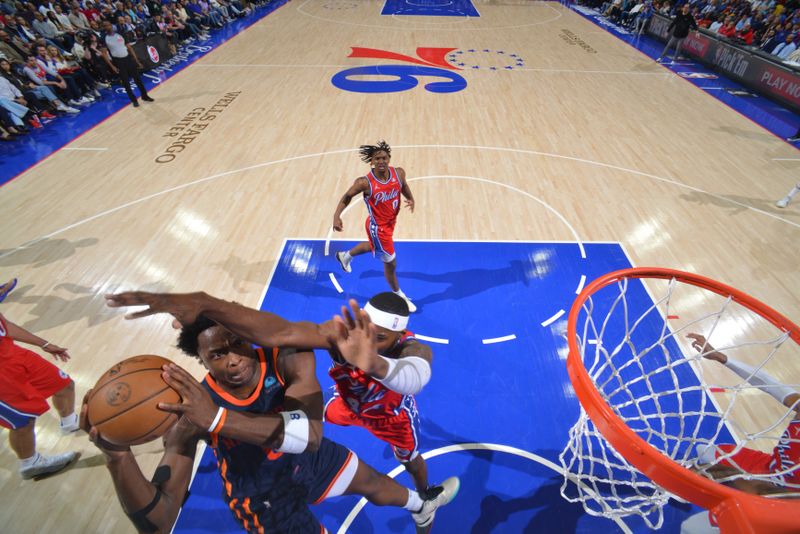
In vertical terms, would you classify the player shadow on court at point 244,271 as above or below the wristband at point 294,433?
below

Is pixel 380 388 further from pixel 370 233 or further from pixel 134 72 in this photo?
pixel 134 72

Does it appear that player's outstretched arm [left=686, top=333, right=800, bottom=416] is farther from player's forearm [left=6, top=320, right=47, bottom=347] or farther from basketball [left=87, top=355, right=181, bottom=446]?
player's forearm [left=6, top=320, right=47, bottom=347]

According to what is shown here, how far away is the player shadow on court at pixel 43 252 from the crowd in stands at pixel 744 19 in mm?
15993

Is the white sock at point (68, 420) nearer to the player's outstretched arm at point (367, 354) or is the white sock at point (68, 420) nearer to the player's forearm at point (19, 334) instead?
the player's forearm at point (19, 334)

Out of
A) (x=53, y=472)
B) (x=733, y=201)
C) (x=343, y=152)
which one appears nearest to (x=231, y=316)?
(x=53, y=472)

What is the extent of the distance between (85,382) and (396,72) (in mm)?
10642

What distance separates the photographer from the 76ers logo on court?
1075cm

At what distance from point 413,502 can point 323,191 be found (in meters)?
5.09

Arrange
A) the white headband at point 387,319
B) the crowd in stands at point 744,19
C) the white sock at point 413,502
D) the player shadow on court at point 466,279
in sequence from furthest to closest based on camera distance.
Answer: the crowd in stands at point 744,19 < the player shadow on court at point 466,279 < the white sock at point 413,502 < the white headband at point 387,319

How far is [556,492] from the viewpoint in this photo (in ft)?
10.6

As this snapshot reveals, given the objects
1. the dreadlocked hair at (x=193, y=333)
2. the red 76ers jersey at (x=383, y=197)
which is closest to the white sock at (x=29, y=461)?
the dreadlocked hair at (x=193, y=333)

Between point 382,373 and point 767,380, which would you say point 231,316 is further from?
point 767,380

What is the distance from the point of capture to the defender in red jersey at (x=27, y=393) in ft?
9.50

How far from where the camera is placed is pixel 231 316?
177 centimetres
